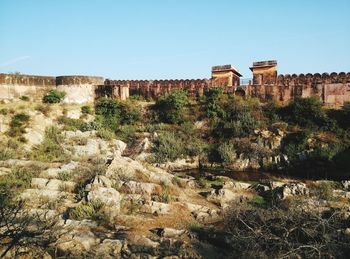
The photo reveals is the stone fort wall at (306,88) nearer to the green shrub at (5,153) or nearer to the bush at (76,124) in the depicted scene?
the bush at (76,124)

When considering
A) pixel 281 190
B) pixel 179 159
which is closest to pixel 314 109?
pixel 179 159

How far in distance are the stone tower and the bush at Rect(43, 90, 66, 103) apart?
13.5 metres

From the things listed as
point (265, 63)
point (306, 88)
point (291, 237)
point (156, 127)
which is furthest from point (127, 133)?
point (291, 237)

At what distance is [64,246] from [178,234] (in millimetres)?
2971

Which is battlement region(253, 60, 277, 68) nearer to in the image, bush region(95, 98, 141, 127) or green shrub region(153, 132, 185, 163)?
green shrub region(153, 132, 185, 163)

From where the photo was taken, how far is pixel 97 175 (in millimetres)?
13602

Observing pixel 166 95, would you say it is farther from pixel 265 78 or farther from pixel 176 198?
pixel 176 198

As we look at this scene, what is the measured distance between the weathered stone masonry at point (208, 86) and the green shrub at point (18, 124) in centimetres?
367

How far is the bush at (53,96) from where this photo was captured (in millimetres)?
27073

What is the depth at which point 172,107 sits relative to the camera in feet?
82.8

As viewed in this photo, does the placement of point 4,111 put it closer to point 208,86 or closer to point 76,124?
point 76,124

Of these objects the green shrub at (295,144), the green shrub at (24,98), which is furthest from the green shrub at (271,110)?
the green shrub at (24,98)

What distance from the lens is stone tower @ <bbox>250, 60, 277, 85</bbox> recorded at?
25859mm

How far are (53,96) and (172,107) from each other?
8.60m
